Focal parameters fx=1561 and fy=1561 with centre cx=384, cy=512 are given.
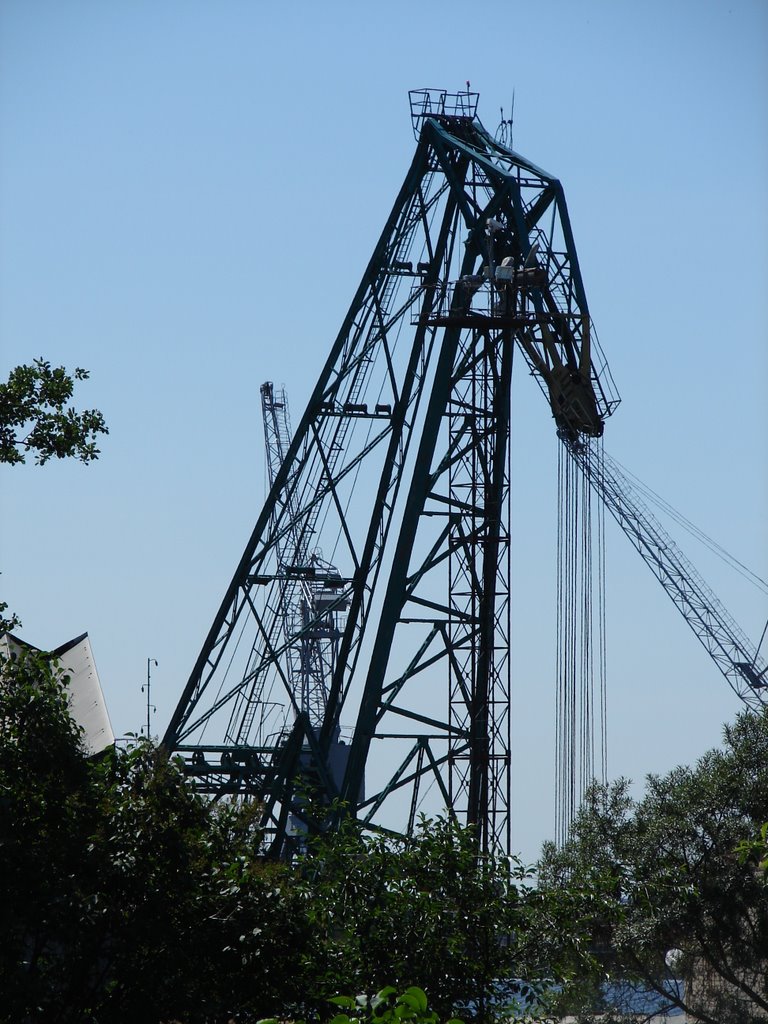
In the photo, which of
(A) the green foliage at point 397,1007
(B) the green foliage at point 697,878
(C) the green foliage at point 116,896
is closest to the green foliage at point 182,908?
(C) the green foliage at point 116,896

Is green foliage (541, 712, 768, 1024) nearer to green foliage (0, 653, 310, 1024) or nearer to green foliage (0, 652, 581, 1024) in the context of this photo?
green foliage (0, 652, 581, 1024)

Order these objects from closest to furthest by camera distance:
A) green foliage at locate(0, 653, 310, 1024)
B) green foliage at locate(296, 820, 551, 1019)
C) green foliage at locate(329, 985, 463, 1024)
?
green foliage at locate(329, 985, 463, 1024) → green foliage at locate(0, 653, 310, 1024) → green foliage at locate(296, 820, 551, 1019)

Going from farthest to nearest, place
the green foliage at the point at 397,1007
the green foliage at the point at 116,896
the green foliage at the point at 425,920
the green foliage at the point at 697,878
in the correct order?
the green foliage at the point at 697,878 → the green foliage at the point at 425,920 → the green foliage at the point at 116,896 → the green foliage at the point at 397,1007

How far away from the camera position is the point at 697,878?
36875 millimetres

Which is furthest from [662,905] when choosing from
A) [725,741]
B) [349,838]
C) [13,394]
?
[13,394]

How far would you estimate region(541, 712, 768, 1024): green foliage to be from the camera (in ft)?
121

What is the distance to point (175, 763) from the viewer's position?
906 inches

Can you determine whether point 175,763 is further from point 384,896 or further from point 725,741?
point 725,741

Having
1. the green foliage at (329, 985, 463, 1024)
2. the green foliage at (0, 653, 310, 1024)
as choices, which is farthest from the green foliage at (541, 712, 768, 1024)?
the green foliage at (329, 985, 463, 1024)

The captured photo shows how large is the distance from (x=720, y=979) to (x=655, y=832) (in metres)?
4.41

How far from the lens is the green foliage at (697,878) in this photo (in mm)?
36750

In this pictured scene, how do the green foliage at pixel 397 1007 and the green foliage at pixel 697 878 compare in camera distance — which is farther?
the green foliage at pixel 697 878

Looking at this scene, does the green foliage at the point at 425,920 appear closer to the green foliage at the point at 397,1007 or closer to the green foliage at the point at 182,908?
the green foliage at the point at 182,908

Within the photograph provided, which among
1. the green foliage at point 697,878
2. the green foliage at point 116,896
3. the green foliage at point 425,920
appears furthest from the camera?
the green foliage at point 697,878
